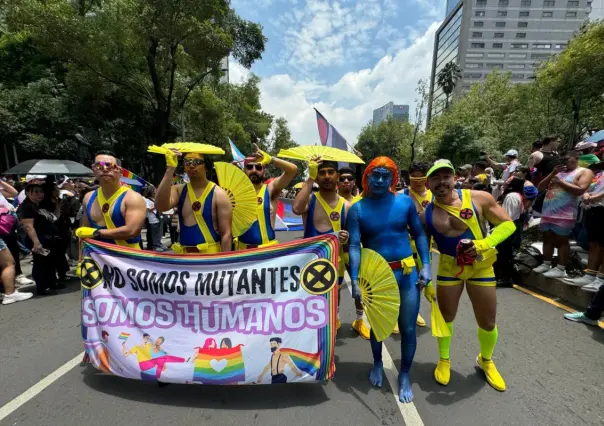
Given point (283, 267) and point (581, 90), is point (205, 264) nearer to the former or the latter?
point (283, 267)

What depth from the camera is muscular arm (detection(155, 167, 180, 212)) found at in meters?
2.94

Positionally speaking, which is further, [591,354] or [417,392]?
[591,354]

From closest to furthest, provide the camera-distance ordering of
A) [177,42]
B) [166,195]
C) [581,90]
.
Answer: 1. [166,195]
2. [177,42]
3. [581,90]

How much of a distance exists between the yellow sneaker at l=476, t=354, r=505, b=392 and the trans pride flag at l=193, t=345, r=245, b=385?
212 centimetres

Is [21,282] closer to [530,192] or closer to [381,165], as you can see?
[381,165]

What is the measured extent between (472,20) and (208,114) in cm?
8180

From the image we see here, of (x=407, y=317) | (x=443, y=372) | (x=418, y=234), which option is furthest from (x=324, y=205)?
(x=443, y=372)

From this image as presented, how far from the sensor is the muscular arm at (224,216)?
3.06 metres

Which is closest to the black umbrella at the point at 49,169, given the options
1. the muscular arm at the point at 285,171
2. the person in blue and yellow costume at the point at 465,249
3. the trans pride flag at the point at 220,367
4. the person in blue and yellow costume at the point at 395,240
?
the muscular arm at the point at 285,171

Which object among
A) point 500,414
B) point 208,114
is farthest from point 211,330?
point 208,114

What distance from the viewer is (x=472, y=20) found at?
248 ft

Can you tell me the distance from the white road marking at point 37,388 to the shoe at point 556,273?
6.40m

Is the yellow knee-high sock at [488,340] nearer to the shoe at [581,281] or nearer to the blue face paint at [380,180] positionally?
the blue face paint at [380,180]

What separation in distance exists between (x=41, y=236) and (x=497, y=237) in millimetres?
6546
